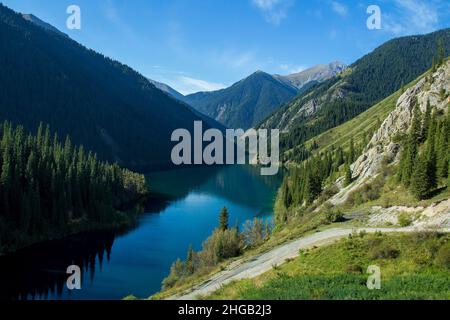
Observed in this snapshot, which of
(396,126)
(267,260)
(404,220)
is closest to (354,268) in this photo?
(267,260)

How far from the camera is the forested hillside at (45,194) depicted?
9881 centimetres

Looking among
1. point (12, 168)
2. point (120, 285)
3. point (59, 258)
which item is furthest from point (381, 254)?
point (12, 168)

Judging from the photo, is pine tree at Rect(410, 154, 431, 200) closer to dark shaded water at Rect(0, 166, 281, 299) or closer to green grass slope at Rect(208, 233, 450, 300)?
green grass slope at Rect(208, 233, 450, 300)

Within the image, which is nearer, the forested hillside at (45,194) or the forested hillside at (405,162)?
the forested hillside at (405,162)

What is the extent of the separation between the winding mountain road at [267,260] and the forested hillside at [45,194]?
62.8 m

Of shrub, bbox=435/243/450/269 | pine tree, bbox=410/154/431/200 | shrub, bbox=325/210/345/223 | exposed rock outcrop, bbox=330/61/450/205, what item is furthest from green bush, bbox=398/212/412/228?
exposed rock outcrop, bbox=330/61/450/205

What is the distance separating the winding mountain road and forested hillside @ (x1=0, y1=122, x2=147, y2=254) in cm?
6285

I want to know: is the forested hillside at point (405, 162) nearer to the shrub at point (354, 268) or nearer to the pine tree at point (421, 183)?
the pine tree at point (421, 183)

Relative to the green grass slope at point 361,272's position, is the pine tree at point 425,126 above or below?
above

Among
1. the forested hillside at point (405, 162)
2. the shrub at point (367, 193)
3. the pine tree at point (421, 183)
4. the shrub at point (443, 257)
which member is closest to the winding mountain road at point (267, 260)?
the shrub at point (443, 257)

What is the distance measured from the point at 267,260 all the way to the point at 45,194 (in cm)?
8637

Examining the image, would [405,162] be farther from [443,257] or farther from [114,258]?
[114,258]
